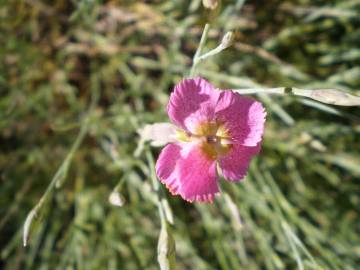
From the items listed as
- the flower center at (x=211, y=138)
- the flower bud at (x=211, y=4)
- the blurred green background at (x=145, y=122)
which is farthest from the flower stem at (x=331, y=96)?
the blurred green background at (x=145, y=122)

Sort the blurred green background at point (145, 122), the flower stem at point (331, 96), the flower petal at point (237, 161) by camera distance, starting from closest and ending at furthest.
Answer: the flower stem at point (331, 96) → the flower petal at point (237, 161) → the blurred green background at point (145, 122)

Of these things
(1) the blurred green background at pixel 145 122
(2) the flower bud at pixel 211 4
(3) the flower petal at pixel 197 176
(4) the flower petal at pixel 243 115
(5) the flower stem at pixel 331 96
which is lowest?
(1) the blurred green background at pixel 145 122

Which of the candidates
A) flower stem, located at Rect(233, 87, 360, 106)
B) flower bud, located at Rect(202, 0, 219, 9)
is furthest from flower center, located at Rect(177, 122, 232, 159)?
flower bud, located at Rect(202, 0, 219, 9)

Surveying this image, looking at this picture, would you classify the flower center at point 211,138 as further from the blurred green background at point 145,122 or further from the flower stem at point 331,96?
the blurred green background at point 145,122

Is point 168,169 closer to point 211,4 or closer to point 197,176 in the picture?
point 197,176

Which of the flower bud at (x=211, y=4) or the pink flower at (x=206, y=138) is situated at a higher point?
the flower bud at (x=211, y=4)

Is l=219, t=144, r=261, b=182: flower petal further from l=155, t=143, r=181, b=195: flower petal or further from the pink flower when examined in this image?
l=155, t=143, r=181, b=195: flower petal
